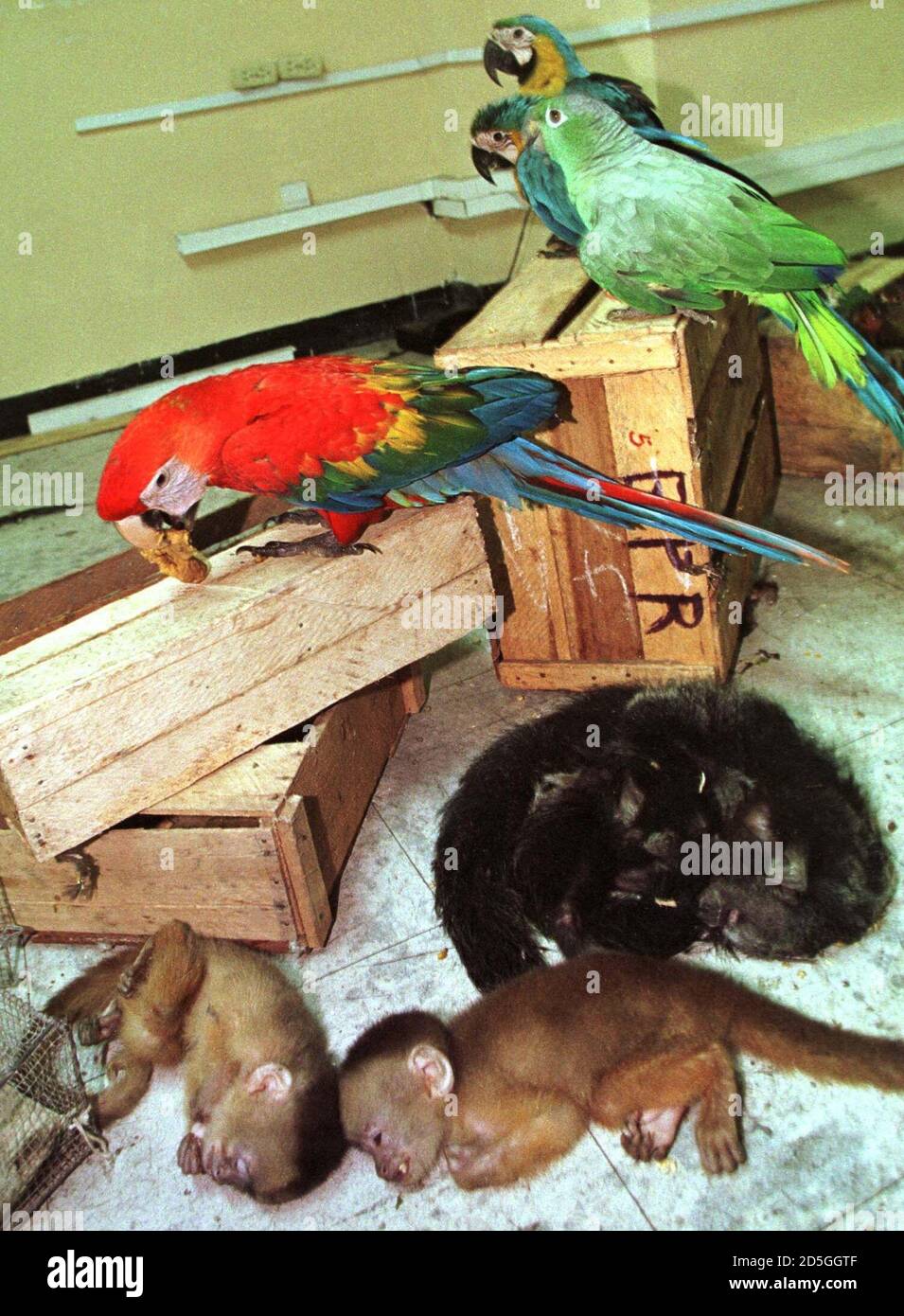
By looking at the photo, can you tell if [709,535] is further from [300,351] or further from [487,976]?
[300,351]

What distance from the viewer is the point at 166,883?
7.22 ft

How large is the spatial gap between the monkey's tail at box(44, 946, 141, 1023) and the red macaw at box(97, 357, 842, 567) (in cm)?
90

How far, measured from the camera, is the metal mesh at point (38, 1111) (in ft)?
6.15

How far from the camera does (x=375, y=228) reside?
557cm

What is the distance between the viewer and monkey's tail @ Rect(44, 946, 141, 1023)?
7.16 feet

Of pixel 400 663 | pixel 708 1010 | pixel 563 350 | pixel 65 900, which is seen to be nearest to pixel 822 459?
pixel 563 350

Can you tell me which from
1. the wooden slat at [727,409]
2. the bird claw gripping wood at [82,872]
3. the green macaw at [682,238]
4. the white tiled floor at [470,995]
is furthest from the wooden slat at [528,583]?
the bird claw gripping wood at [82,872]

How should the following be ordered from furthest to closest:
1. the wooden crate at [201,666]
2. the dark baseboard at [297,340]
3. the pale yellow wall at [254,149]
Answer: the dark baseboard at [297,340]
the pale yellow wall at [254,149]
the wooden crate at [201,666]

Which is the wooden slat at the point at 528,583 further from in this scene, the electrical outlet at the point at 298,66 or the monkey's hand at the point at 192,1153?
the electrical outlet at the point at 298,66

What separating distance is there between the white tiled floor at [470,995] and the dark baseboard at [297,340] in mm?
3293

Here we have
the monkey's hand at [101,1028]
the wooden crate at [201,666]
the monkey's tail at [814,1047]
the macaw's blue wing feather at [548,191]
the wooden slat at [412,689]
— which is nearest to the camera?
the monkey's tail at [814,1047]

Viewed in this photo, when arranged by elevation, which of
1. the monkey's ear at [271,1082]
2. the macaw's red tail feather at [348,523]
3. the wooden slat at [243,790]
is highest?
the macaw's red tail feather at [348,523]

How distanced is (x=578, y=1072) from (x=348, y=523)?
1.16m

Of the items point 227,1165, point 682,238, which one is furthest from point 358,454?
point 227,1165
